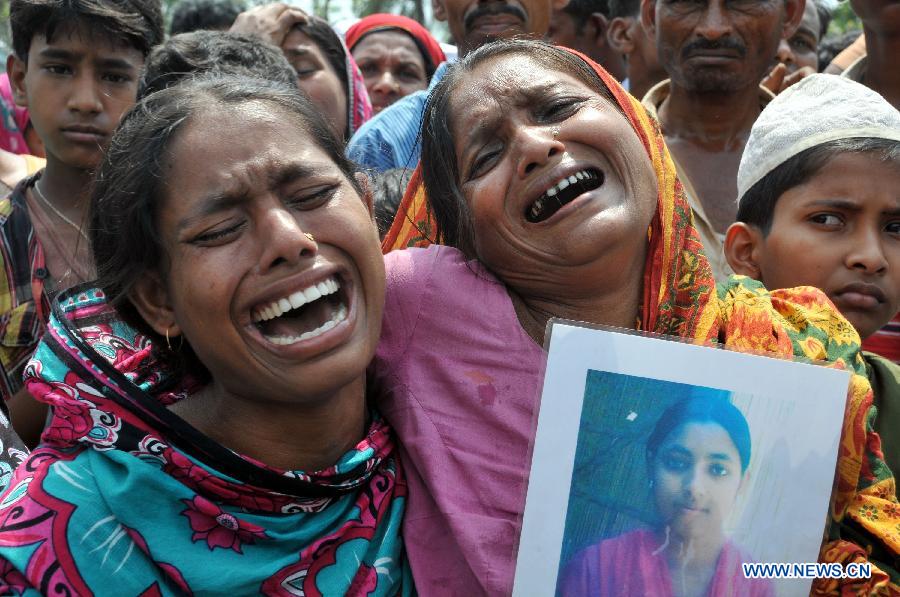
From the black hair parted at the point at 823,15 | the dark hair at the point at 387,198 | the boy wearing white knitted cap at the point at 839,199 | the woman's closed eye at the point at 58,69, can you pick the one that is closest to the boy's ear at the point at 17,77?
the woman's closed eye at the point at 58,69

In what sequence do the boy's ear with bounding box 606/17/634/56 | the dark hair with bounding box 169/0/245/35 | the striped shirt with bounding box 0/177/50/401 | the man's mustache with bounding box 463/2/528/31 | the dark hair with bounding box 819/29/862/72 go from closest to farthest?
the striped shirt with bounding box 0/177/50/401, the man's mustache with bounding box 463/2/528/31, the boy's ear with bounding box 606/17/634/56, the dark hair with bounding box 169/0/245/35, the dark hair with bounding box 819/29/862/72

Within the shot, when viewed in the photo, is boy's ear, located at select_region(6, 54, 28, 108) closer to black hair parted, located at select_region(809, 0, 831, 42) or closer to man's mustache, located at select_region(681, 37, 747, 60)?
man's mustache, located at select_region(681, 37, 747, 60)

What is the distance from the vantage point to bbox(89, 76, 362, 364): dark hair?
1.96 meters

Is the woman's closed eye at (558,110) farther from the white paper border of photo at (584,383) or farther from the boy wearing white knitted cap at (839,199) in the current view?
the boy wearing white knitted cap at (839,199)

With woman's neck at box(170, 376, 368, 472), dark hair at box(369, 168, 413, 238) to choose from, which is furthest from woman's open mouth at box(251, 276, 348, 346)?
dark hair at box(369, 168, 413, 238)

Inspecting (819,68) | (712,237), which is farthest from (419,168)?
(819,68)

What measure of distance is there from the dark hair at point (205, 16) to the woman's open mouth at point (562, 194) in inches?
149

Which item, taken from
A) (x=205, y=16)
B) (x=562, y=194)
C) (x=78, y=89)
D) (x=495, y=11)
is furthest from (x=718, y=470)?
(x=205, y=16)

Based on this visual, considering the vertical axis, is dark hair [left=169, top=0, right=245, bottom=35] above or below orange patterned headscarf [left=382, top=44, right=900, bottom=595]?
below

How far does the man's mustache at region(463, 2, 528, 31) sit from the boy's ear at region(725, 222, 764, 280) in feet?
6.56

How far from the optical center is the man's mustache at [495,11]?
4.49 m

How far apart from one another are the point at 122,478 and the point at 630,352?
930 millimetres

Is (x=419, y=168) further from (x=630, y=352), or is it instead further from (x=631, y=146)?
(x=630, y=352)

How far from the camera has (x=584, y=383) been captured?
1.67 metres
